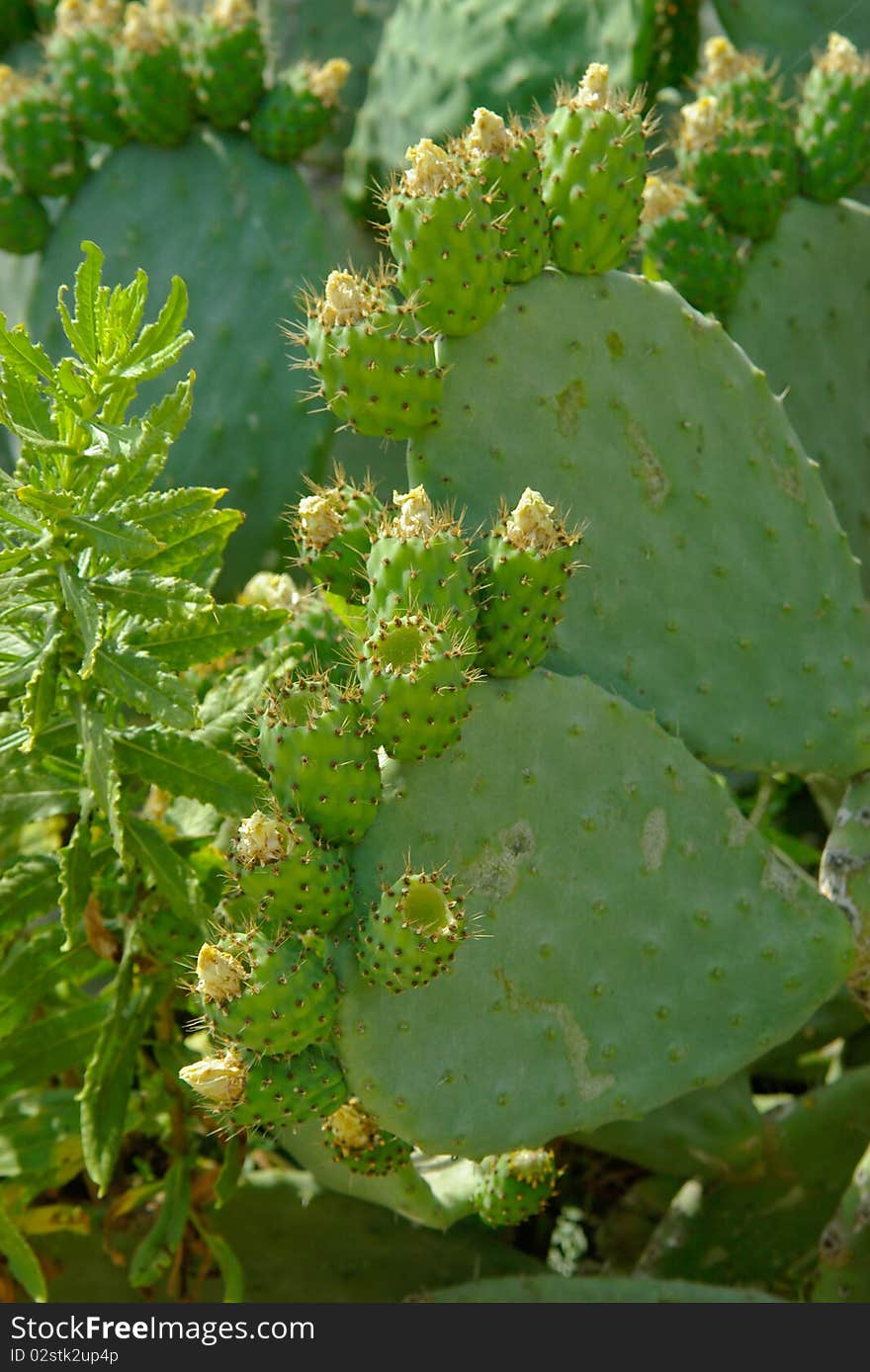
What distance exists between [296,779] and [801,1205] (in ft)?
3.61

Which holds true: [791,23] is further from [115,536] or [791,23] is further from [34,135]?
[115,536]

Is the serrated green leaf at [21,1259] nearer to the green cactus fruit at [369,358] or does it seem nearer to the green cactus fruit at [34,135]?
the green cactus fruit at [369,358]

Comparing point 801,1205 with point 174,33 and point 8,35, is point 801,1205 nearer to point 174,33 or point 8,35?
point 174,33

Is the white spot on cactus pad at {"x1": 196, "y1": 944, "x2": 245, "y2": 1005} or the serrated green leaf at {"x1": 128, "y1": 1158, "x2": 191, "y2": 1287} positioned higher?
the white spot on cactus pad at {"x1": 196, "y1": 944, "x2": 245, "y2": 1005}

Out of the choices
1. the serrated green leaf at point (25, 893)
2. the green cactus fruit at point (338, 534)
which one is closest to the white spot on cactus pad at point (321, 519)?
the green cactus fruit at point (338, 534)

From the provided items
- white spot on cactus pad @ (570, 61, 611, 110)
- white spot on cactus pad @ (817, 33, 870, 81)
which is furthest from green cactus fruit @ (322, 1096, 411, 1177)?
white spot on cactus pad @ (817, 33, 870, 81)

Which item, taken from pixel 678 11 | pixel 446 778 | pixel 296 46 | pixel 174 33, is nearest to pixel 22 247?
pixel 174 33

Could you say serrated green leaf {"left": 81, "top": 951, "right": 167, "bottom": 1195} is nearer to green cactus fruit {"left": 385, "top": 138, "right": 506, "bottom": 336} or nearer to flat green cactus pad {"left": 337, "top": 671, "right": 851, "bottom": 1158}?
flat green cactus pad {"left": 337, "top": 671, "right": 851, "bottom": 1158}

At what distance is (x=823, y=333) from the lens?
7.05ft

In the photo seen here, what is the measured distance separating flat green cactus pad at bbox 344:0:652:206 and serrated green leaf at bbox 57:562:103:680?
132 cm

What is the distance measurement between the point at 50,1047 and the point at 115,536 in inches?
26.2

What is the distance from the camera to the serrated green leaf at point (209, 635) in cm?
139

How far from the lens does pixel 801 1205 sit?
1.90 m

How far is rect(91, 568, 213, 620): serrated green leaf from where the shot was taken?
1314 mm
